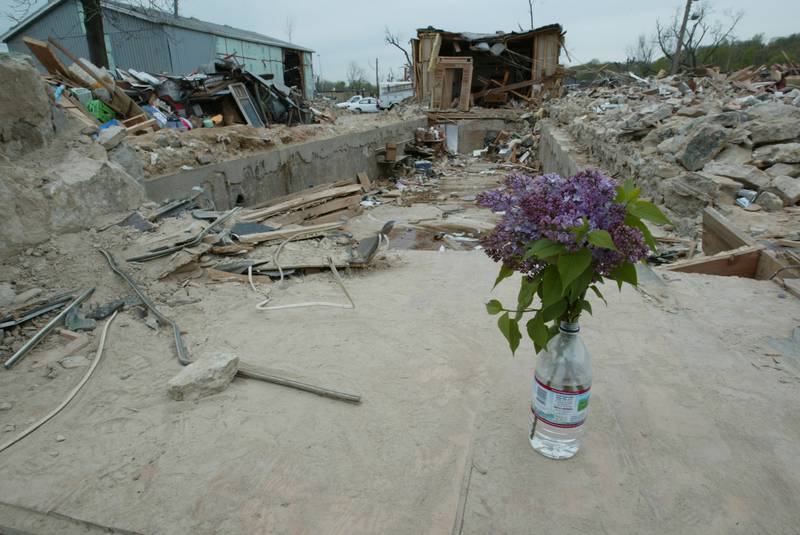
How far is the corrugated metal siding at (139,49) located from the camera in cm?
2150

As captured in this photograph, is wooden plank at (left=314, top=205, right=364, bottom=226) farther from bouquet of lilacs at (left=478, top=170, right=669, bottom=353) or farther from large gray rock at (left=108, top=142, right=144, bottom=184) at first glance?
bouquet of lilacs at (left=478, top=170, right=669, bottom=353)

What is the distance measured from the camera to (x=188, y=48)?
73.7 feet

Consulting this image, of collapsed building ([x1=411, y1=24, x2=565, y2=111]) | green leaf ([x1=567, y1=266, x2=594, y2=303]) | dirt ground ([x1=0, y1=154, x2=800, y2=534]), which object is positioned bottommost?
dirt ground ([x1=0, y1=154, x2=800, y2=534])

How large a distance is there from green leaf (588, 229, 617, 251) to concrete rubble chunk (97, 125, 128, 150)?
19.2 ft

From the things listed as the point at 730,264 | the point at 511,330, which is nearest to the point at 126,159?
the point at 511,330

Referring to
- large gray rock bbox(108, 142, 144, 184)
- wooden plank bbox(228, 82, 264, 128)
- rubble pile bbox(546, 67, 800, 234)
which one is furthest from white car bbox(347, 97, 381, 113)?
large gray rock bbox(108, 142, 144, 184)

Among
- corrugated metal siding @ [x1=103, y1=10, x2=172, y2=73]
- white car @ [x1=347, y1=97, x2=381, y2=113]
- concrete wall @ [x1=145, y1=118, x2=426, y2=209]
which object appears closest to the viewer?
concrete wall @ [x1=145, y1=118, x2=426, y2=209]

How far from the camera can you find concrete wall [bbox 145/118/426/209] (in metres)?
7.29

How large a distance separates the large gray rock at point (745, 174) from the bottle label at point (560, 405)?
5.10m

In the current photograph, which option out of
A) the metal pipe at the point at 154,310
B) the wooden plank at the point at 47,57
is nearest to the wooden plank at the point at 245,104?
the wooden plank at the point at 47,57

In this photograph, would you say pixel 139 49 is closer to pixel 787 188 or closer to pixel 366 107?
pixel 366 107

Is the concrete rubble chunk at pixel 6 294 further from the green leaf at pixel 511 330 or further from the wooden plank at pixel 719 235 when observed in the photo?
the wooden plank at pixel 719 235

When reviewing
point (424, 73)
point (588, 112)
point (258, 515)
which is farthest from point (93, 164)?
point (424, 73)

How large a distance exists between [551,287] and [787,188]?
5.19m
